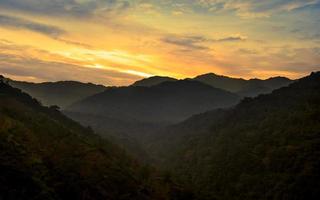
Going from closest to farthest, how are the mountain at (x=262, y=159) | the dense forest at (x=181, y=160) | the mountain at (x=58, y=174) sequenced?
the mountain at (x=58, y=174) < the dense forest at (x=181, y=160) < the mountain at (x=262, y=159)

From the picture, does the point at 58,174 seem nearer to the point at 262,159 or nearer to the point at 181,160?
the point at 262,159

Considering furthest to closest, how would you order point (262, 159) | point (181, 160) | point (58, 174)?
point (181, 160), point (262, 159), point (58, 174)

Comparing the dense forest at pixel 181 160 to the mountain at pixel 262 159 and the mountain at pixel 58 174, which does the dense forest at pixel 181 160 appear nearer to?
Answer: the mountain at pixel 58 174

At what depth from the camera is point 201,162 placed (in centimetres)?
11094

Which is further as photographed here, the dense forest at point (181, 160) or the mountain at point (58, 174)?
the dense forest at point (181, 160)

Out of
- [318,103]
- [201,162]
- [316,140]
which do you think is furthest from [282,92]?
[316,140]

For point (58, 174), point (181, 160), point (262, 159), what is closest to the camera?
point (58, 174)

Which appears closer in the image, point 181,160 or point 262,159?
point 262,159

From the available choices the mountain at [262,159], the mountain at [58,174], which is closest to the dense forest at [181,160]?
the mountain at [58,174]

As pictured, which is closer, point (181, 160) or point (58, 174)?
point (58, 174)

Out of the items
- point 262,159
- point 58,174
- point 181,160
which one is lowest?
point 181,160

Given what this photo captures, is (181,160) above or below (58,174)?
below

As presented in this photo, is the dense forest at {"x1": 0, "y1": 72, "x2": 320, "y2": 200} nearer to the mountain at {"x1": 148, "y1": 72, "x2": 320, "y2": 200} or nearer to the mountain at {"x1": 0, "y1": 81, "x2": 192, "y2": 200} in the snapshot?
the mountain at {"x1": 0, "y1": 81, "x2": 192, "y2": 200}

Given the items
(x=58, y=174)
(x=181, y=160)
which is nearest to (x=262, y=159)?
(x=181, y=160)
